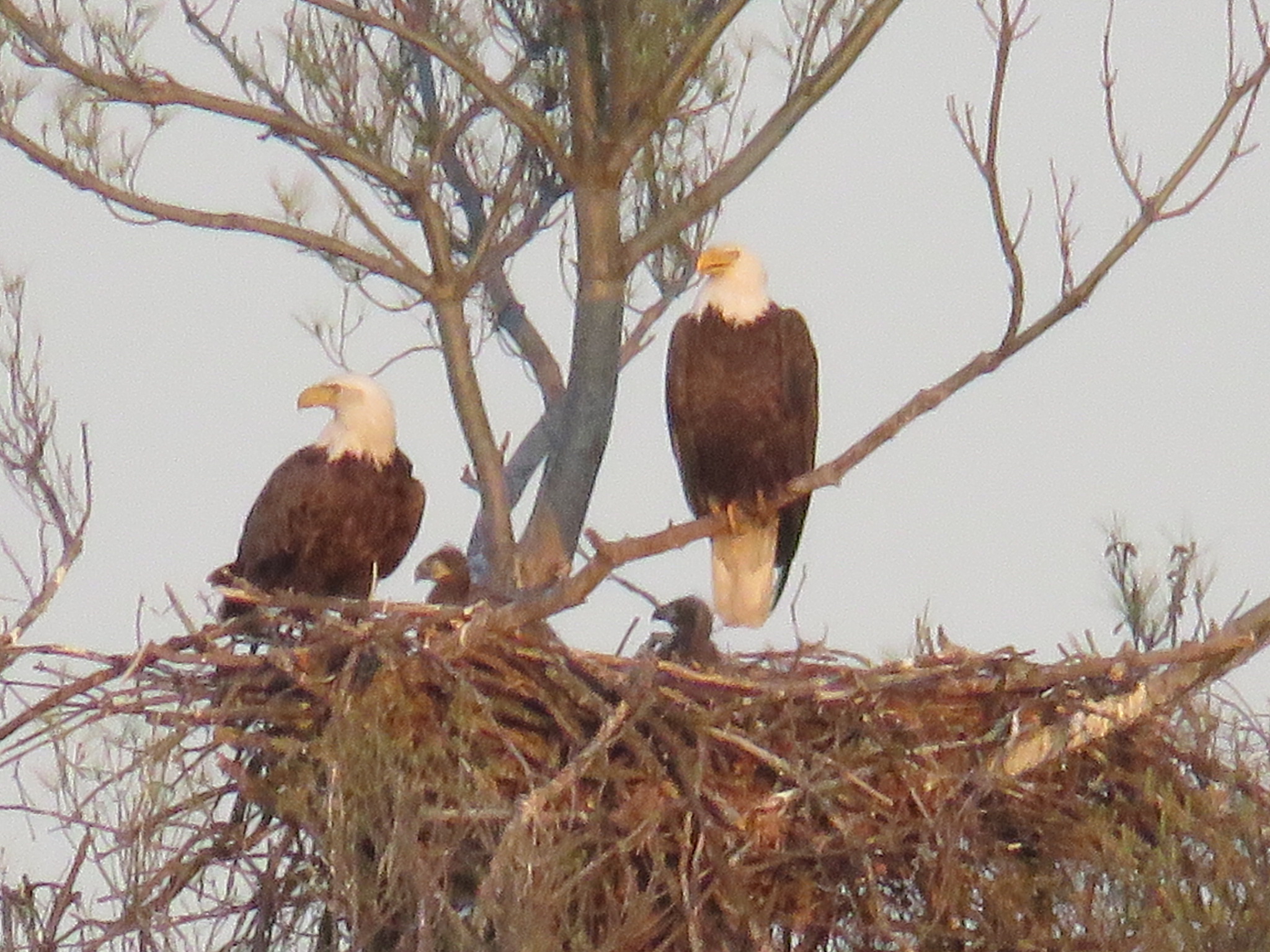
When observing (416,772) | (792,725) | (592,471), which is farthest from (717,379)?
(416,772)

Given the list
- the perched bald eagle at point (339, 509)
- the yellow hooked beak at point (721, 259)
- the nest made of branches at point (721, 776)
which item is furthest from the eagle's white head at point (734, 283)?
the nest made of branches at point (721, 776)

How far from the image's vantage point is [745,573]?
713 centimetres

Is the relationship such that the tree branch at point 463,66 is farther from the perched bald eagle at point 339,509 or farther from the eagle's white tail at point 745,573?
the eagle's white tail at point 745,573

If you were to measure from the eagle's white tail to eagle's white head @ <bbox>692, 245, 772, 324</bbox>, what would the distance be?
59 centimetres

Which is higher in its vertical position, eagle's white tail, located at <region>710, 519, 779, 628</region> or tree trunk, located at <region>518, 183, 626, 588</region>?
tree trunk, located at <region>518, 183, 626, 588</region>

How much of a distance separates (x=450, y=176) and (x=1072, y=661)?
8.01ft

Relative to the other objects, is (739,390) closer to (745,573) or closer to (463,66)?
(745,573)

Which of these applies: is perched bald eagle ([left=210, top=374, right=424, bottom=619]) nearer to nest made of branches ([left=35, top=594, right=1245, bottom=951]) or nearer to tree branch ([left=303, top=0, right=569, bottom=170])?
tree branch ([left=303, top=0, right=569, bottom=170])

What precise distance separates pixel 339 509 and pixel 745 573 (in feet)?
3.70

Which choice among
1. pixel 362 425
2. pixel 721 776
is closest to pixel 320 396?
pixel 362 425

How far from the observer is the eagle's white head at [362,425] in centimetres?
675

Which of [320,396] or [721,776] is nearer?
[721,776]

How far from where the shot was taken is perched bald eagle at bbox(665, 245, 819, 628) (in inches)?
268

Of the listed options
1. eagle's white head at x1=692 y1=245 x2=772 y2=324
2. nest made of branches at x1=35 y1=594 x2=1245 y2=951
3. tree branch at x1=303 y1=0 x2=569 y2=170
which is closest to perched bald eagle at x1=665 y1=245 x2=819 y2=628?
eagle's white head at x1=692 y1=245 x2=772 y2=324
